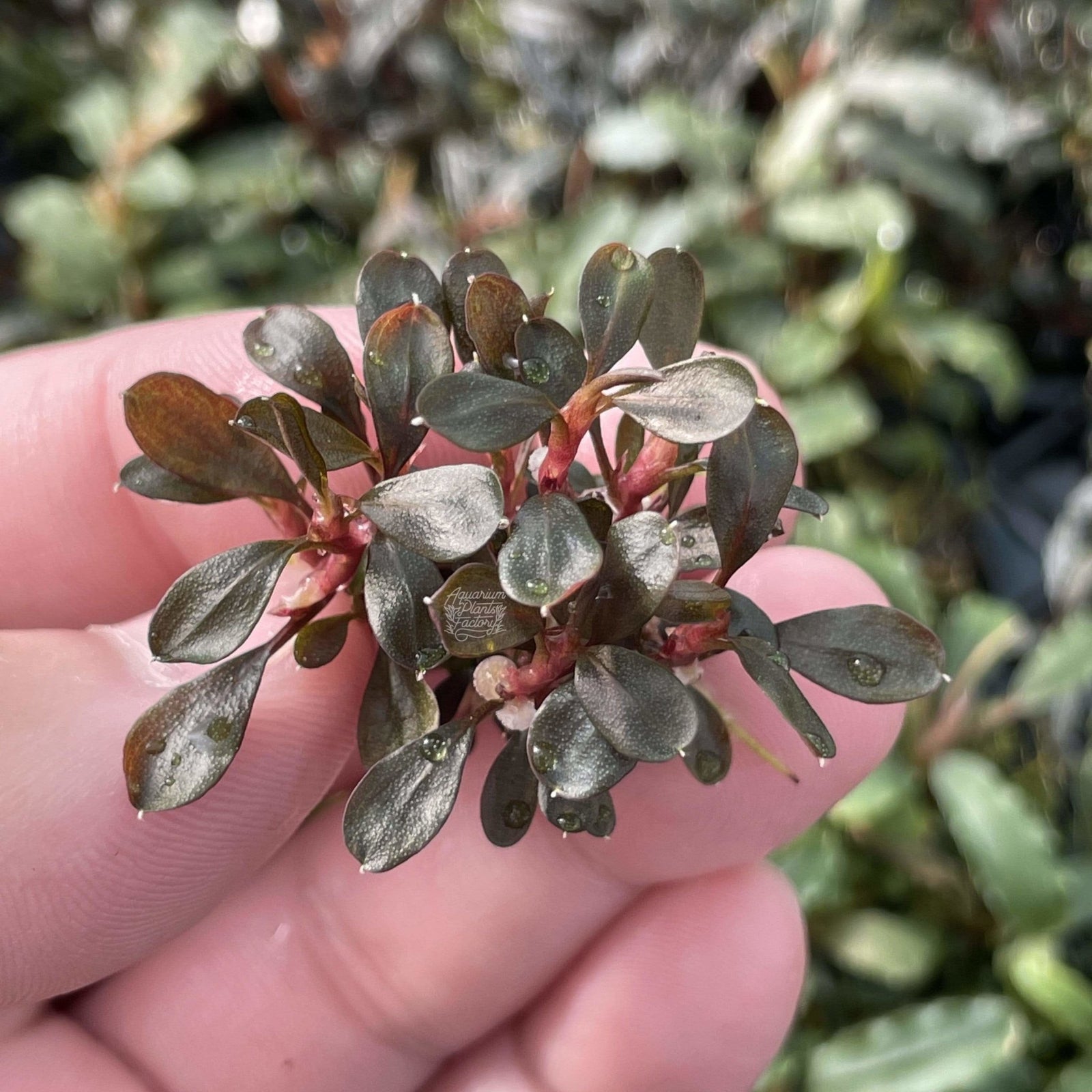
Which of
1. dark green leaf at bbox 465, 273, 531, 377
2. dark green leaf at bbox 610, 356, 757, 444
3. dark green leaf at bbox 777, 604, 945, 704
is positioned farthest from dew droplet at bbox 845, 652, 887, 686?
dark green leaf at bbox 465, 273, 531, 377

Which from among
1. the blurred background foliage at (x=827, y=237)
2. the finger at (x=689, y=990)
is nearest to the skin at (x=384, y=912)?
the finger at (x=689, y=990)

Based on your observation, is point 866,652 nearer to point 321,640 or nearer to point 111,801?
point 321,640

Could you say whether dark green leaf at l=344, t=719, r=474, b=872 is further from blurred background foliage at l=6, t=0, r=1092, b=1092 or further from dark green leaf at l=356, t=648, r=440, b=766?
blurred background foliage at l=6, t=0, r=1092, b=1092

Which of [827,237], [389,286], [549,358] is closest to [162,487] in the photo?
[389,286]

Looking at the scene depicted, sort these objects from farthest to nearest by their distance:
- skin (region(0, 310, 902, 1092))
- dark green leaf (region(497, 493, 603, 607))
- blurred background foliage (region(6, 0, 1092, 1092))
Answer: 1. blurred background foliage (region(6, 0, 1092, 1092))
2. skin (region(0, 310, 902, 1092))
3. dark green leaf (region(497, 493, 603, 607))

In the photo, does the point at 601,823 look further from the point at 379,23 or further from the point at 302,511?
the point at 379,23
